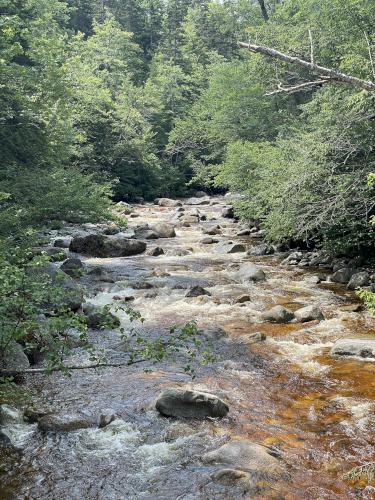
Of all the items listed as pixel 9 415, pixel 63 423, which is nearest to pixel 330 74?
pixel 63 423

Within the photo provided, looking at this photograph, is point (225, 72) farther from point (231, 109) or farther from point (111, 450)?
point (111, 450)

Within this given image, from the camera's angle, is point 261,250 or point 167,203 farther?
point 167,203

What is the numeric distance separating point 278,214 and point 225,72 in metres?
20.5

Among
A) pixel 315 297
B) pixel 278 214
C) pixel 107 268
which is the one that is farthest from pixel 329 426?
pixel 107 268

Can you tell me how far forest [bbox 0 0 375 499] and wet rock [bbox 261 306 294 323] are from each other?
Answer: 1.36 m

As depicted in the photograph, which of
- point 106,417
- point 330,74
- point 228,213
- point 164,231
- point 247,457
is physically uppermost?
point 330,74

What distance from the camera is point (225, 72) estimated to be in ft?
104

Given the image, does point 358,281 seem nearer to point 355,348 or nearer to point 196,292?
point 196,292

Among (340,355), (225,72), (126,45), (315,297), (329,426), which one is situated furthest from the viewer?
(126,45)

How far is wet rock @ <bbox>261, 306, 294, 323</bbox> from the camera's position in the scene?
9.62 meters

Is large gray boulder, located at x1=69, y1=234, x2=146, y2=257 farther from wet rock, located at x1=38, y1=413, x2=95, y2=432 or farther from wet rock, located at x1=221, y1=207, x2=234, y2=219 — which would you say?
wet rock, located at x1=38, y1=413, x2=95, y2=432

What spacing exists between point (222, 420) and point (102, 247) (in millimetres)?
11803

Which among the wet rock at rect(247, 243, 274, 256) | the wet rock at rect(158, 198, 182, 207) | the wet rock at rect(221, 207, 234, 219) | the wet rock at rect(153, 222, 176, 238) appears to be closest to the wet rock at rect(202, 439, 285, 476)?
the wet rock at rect(247, 243, 274, 256)

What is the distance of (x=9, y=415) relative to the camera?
18.3ft
